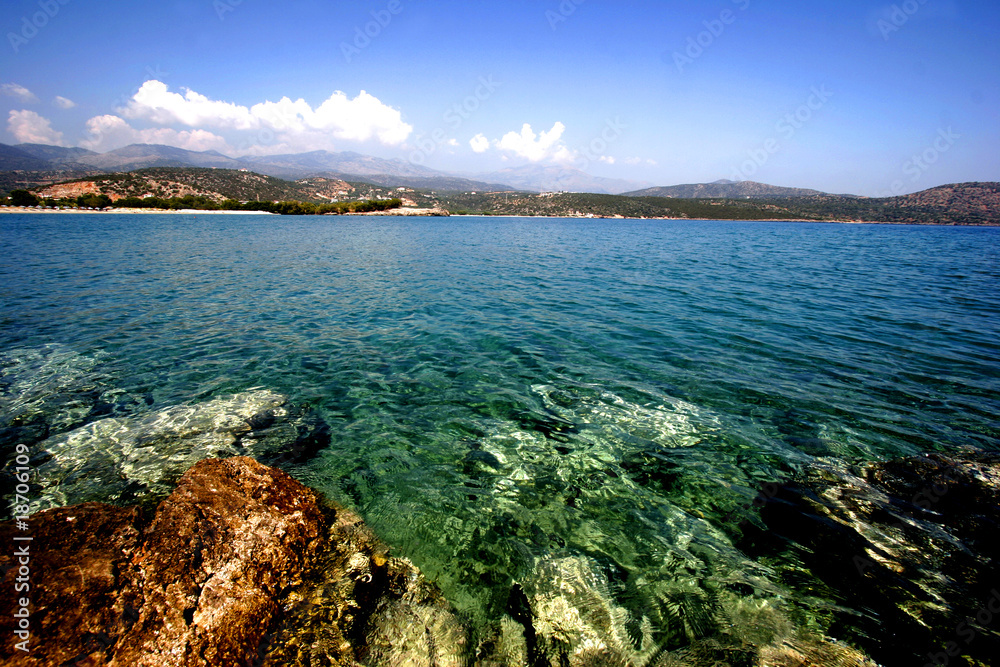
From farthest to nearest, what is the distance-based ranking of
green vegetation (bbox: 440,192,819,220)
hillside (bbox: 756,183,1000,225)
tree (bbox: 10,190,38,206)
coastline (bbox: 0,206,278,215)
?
green vegetation (bbox: 440,192,819,220), hillside (bbox: 756,183,1000,225), tree (bbox: 10,190,38,206), coastline (bbox: 0,206,278,215)

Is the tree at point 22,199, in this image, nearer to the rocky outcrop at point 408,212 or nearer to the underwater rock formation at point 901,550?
the rocky outcrop at point 408,212

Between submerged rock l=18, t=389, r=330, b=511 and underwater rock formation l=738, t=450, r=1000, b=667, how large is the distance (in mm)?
7865

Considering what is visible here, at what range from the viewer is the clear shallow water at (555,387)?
18.3 feet

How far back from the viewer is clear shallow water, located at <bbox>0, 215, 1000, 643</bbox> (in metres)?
5.59

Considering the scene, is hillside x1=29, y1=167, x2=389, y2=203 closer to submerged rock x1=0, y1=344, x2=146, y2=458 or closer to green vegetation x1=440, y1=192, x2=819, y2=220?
green vegetation x1=440, y1=192, x2=819, y2=220

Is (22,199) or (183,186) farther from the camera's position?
(183,186)

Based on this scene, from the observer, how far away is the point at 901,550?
17.5 ft

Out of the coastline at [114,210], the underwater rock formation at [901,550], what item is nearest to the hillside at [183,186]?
→ the coastline at [114,210]

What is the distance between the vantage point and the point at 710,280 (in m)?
26.4

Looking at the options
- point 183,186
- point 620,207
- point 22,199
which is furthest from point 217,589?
point 620,207

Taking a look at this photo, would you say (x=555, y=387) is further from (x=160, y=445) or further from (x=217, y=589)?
(x=160, y=445)

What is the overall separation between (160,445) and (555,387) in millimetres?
8122
